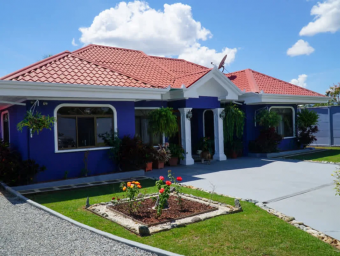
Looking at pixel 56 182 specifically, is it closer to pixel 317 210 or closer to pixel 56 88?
pixel 56 88

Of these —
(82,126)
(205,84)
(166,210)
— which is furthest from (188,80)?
(166,210)

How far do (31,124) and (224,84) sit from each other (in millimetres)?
9112

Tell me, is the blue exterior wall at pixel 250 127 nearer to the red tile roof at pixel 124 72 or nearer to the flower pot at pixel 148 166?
the red tile roof at pixel 124 72

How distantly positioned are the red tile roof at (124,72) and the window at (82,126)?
1.22m

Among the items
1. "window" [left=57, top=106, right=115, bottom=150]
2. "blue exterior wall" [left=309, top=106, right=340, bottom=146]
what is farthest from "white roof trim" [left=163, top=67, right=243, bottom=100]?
"blue exterior wall" [left=309, top=106, right=340, bottom=146]

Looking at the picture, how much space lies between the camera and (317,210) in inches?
271

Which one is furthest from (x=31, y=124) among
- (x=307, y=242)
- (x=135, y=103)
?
(x=307, y=242)

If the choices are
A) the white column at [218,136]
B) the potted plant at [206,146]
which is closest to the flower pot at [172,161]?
the potted plant at [206,146]

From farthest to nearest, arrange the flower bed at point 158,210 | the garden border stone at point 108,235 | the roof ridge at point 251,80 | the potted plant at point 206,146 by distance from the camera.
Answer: the roof ridge at point 251,80 < the potted plant at point 206,146 < the flower bed at point 158,210 < the garden border stone at point 108,235

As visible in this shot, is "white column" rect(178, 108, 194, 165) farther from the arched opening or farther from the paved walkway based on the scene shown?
the paved walkway

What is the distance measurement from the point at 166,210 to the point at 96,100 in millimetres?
6000

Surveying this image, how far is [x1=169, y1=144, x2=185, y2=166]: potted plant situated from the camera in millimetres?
14039

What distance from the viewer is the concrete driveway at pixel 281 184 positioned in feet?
22.0

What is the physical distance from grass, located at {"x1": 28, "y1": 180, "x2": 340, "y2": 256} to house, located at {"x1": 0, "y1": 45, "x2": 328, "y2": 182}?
397 centimetres
